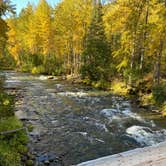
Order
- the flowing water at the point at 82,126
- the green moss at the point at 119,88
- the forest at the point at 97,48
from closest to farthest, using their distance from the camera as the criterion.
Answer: the flowing water at the point at 82,126 < the forest at the point at 97,48 < the green moss at the point at 119,88

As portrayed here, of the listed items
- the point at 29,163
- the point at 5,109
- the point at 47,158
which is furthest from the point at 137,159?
the point at 5,109

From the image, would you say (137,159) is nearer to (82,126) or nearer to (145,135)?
(145,135)

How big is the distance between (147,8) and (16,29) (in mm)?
31833

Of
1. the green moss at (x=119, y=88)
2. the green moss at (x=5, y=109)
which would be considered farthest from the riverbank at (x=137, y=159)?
the green moss at (x=119, y=88)

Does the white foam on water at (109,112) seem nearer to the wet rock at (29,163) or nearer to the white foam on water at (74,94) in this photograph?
the white foam on water at (74,94)

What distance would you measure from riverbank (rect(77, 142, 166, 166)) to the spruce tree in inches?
822

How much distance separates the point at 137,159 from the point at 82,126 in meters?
7.11

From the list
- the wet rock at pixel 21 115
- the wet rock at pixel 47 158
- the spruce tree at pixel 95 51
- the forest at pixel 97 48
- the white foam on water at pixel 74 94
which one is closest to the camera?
the wet rock at pixel 47 158

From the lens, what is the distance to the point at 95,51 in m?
28.1

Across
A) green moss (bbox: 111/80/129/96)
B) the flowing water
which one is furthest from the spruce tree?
the flowing water

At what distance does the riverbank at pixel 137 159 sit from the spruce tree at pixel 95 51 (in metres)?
20.9

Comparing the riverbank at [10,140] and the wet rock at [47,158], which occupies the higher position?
the riverbank at [10,140]

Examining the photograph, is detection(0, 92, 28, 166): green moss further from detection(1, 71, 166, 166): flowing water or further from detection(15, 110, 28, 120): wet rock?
detection(15, 110, 28, 120): wet rock

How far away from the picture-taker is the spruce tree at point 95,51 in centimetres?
2777
